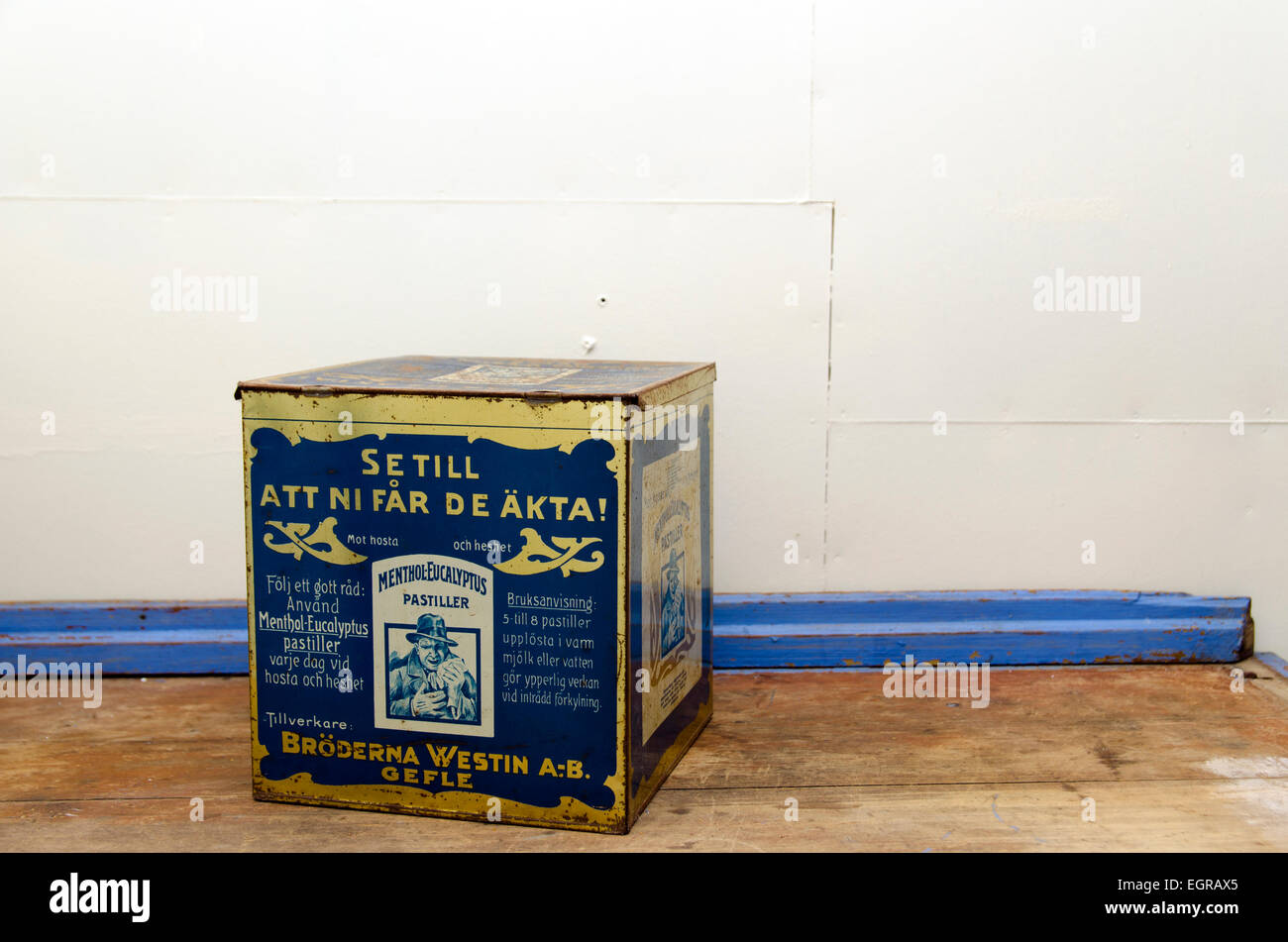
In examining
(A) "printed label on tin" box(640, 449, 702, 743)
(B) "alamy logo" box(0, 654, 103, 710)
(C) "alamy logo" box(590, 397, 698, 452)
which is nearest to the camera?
(C) "alamy logo" box(590, 397, 698, 452)

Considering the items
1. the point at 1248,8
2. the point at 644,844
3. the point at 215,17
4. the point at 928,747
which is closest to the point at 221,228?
the point at 215,17

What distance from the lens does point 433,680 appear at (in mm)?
1634

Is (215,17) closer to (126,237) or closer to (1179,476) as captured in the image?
(126,237)

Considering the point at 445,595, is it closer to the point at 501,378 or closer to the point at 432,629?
the point at 432,629

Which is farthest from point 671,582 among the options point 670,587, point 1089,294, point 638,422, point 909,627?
point 1089,294

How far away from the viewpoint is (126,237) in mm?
2215

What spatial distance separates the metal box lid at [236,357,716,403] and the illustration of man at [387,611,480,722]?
0.33 meters

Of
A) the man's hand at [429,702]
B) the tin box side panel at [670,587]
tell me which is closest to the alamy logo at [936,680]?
the tin box side panel at [670,587]

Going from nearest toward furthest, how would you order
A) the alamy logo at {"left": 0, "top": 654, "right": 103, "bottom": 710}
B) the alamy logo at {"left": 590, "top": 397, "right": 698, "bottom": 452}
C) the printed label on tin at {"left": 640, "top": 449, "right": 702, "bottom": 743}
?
the alamy logo at {"left": 590, "top": 397, "right": 698, "bottom": 452}, the printed label on tin at {"left": 640, "top": 449, "right": 702, "bottom": 743}, the alamy logo at {"left": 0, "top": 654, "right": 103, "bottom": 710}

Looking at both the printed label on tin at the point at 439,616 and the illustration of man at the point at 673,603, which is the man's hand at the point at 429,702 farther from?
the illustration of man at the point at 673,603

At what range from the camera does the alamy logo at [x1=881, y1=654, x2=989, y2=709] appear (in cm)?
218

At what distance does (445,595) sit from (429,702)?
154 millimetres

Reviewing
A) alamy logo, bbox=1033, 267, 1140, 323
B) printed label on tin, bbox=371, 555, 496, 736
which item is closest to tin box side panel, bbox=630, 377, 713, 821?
printed label on tin, bbox=371, 555, 496, 736

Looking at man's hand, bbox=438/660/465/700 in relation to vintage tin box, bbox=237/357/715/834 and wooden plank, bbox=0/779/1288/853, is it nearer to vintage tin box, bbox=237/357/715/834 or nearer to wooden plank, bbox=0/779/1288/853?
vintage tin box, bbox=237/357/715/834
